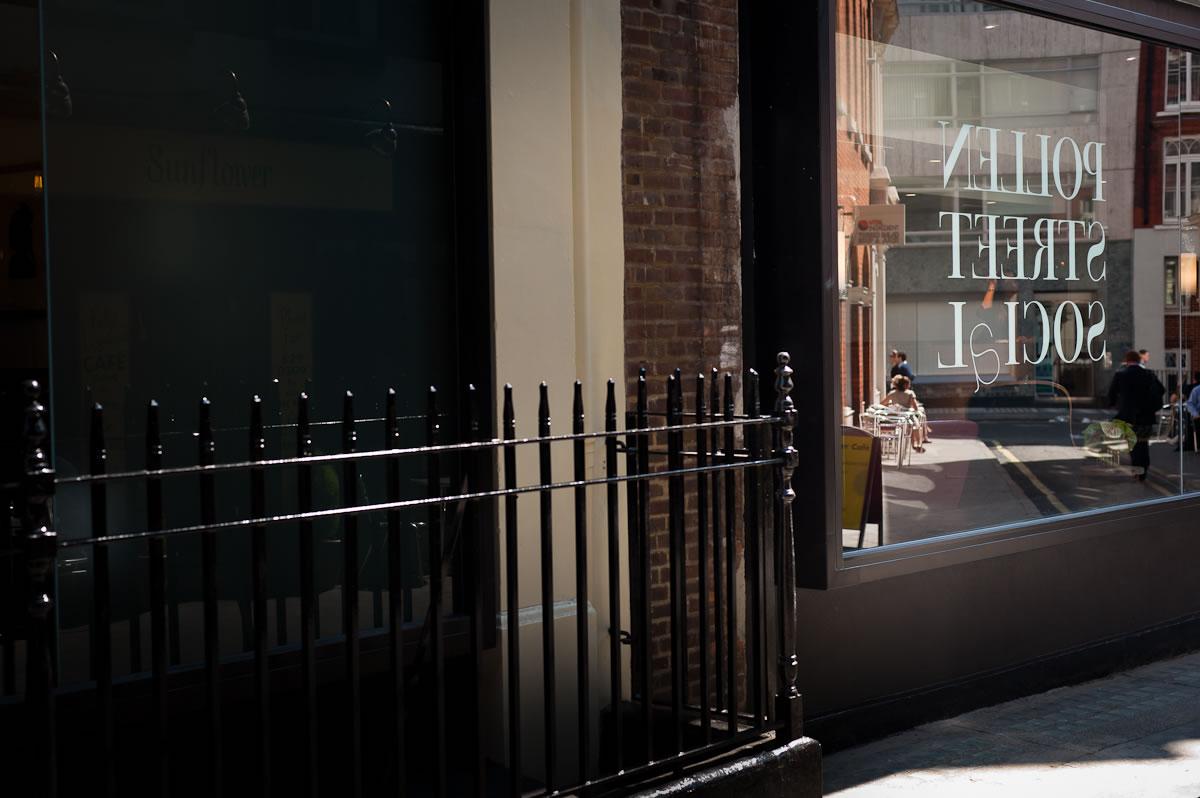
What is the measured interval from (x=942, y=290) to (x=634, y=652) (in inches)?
118

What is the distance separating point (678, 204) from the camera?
6125 mm

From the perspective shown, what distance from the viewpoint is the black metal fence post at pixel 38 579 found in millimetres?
3111

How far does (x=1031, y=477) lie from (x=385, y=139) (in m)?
4.53

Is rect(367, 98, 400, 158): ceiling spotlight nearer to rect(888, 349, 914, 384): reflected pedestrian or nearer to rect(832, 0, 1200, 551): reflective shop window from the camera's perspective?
rect(832, 0, 1200, 551): reflective shop window

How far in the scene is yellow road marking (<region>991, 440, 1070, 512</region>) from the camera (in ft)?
25.5

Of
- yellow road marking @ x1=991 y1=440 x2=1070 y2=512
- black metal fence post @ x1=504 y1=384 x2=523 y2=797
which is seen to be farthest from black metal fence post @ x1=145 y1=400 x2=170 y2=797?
yellow road marking @ x1=991 y1=440 x2=1070 y2=512

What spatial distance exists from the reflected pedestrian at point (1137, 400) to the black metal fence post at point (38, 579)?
23.7 feet

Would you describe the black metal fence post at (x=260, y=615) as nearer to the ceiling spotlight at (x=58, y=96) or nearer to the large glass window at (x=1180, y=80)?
the ceiling spotlight at (x=58, y=96)

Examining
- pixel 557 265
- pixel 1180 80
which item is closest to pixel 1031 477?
pixel 1180 80

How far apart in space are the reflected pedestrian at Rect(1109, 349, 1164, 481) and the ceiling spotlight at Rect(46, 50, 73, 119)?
6.67 metres

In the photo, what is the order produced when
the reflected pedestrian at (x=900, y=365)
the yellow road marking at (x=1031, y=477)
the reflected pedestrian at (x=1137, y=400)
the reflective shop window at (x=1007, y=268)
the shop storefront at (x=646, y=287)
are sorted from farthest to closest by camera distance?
the reflected pedestrian at (x=1137, y=400), the yellow road marking at (x=1031, y=477), the reflected pedestrian at (x=900, y=365), the reflective shop window at (x=1007, y=268), the shop storefront at (x=646, y=287)

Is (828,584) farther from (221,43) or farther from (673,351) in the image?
(221,43)

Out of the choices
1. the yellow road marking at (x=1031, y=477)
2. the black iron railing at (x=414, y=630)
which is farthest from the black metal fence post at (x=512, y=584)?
the yellow road marking at (x=1031, y=477)

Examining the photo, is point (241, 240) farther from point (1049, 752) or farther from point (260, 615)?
point (1049, 752)
